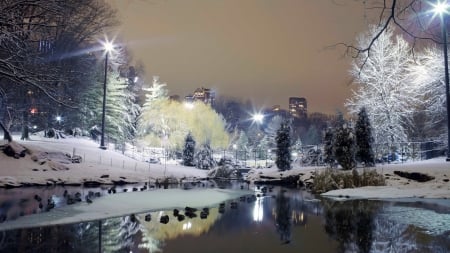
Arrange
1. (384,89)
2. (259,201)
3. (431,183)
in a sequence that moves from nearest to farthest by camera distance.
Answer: (259,201)
(431,183)
(384,89)

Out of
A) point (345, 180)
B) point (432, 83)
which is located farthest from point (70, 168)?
point (432, 83)

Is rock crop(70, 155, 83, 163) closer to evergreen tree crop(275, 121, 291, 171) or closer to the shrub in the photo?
evergreen tree crop(275, 121, 291, 171)

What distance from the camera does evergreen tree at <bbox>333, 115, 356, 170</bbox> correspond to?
26.2 metres

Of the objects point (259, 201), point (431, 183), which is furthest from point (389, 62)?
point (259, 201)

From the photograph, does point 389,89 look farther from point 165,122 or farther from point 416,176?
point 165,122

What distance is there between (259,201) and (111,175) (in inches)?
510

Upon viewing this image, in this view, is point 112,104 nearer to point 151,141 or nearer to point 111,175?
point 151,141

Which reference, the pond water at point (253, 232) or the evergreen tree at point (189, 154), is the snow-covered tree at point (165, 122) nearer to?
the evergreen tree at point (189, 154)

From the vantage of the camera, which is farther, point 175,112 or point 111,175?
point 175,112

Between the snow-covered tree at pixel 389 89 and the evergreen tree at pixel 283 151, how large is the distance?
6.48 m

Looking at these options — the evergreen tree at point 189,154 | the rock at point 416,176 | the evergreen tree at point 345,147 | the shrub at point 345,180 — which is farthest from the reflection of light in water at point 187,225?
the evergreen tree at point 189,154

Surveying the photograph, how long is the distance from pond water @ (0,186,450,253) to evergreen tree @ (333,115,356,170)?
12869 millimetres

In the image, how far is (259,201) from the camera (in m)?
16.5

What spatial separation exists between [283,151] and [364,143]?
24.8 feet
